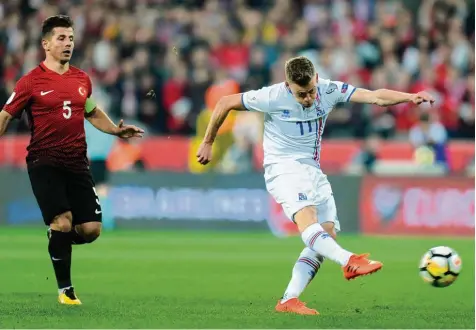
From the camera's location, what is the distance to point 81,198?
10.2 m

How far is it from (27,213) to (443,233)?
6852mm

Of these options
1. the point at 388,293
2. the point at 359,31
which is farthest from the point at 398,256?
the point at 359,31

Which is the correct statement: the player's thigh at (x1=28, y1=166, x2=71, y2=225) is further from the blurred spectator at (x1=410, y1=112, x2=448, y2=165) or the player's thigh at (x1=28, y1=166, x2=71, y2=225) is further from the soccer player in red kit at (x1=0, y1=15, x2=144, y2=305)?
the blurred spectator at (x1=410, y1=112, x2=448, y2=165)

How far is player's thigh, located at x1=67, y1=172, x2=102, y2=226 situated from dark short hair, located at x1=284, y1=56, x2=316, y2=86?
82.0 inches

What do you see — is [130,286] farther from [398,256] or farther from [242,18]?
[242,18]

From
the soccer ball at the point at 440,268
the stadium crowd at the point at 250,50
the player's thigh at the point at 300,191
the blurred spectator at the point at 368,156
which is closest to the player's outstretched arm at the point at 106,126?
the player's thigh at the point at 300,191

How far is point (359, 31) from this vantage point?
23828mm

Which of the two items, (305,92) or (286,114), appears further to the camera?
(286,114)

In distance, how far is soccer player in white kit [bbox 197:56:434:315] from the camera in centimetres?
951

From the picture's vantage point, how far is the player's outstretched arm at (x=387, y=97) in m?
9.31

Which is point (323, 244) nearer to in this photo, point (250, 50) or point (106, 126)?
point (106, 126)

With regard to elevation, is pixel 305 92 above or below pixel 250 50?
below

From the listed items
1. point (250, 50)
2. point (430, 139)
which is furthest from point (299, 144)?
point (250, 50)

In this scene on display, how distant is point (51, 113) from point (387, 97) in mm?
2743
